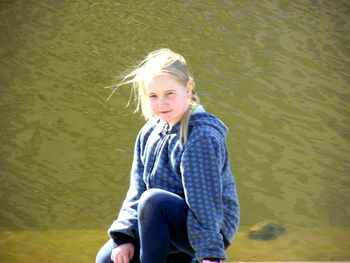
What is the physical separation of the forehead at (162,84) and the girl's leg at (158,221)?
36 cm

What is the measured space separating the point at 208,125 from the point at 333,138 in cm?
294

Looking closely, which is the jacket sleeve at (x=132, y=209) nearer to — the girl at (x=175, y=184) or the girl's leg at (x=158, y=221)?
the girl at (x=175, y=184)

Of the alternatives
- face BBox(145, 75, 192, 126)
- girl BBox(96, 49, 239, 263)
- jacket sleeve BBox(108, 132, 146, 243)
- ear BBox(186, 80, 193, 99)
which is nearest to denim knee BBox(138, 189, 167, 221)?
girl BBox(96, 49, 239, 263)

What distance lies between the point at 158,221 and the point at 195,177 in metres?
0.18

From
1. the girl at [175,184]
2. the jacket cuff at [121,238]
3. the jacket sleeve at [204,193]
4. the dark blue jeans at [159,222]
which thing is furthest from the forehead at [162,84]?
the jacket cuff at [121,238]

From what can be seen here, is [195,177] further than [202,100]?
No

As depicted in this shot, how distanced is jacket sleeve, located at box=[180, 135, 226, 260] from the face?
0.55 ft

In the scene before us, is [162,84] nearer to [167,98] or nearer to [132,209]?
[167,98]

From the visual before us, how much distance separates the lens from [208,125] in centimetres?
219

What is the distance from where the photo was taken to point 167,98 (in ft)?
7.39

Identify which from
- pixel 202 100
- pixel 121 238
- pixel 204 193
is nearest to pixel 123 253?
pixel 121 238

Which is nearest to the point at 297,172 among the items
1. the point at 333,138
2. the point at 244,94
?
the point at 333,138

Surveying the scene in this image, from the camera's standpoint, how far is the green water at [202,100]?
12.6 feet

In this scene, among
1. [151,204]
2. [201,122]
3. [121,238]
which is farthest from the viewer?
[121,238]
